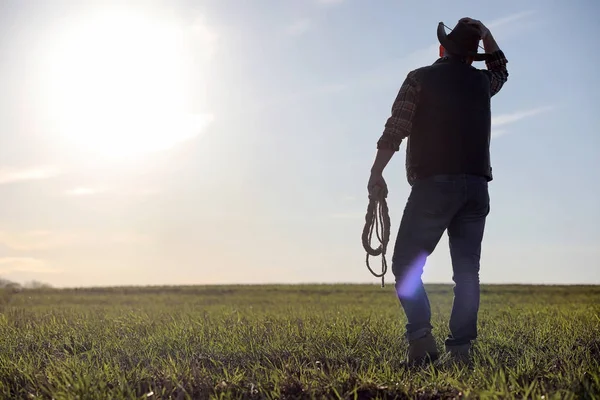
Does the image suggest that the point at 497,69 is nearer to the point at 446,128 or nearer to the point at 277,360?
the point at 446,128

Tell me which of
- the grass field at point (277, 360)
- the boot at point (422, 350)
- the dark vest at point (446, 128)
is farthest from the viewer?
the dark vest at point (446, 128)

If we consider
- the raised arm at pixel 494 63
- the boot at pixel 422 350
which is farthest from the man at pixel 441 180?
the raised arm at pixel 494 63

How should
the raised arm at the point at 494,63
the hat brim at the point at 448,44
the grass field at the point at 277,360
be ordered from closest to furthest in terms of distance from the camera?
1. the grass field at the point at 277,360
2. the hat brim at the point at 448,44
3. the raised arm at the point at 494,63

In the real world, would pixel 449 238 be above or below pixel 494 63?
below

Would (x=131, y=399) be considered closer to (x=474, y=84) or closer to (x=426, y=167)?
(x=426, y=167)

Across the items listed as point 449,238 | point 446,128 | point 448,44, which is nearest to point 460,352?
point 449,238

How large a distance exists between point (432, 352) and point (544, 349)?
1562mm

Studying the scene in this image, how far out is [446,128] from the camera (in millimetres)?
5750

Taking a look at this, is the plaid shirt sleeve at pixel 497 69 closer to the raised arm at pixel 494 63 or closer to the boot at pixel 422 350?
the raised arm at pixel 494 63

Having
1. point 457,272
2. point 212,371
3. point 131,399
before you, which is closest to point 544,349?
point 457,272

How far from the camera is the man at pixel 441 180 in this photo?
5680 mm

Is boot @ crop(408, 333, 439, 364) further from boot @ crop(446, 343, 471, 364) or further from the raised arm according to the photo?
the raised arm

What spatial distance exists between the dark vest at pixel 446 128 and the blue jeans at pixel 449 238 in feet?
0.35

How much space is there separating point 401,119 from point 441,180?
64 centimetres
